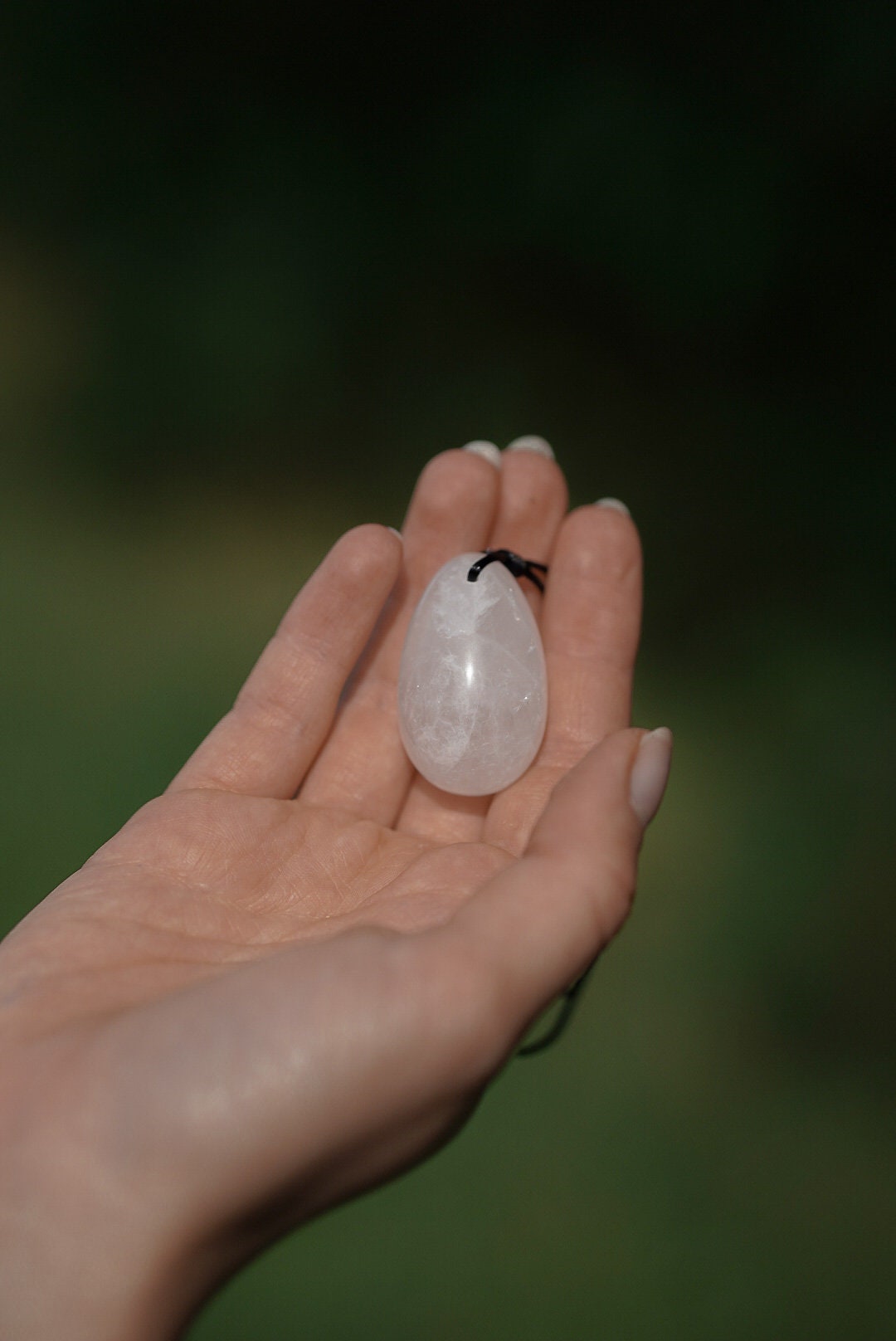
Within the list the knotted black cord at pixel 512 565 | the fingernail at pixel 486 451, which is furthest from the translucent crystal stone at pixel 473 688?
the fingernail at pixel 486 451

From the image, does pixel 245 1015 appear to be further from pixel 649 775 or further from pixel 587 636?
pixel 587 636

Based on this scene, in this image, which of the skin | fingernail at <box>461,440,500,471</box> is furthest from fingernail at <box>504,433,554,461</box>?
the skin

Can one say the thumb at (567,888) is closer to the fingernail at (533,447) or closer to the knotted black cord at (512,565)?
the knotted black cord at (512,565)

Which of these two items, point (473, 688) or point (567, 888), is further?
point (473, 688)

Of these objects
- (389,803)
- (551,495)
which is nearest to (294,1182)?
(389,803)

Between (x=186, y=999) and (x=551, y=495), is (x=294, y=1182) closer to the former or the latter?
(x=186, y=999)

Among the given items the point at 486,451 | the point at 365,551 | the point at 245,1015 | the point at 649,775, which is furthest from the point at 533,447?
the point at 245,1015
